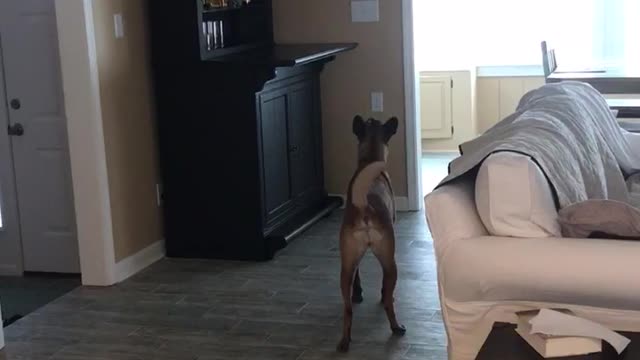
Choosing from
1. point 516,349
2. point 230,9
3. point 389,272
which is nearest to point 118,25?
point 230,9

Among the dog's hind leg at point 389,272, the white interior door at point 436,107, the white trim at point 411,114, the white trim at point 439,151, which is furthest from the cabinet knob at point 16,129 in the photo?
the white trim at point 439,151

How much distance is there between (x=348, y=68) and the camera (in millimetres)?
6152

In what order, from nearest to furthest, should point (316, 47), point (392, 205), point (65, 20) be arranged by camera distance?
point (392, 205) → point (65, 20) → point (316, 47)

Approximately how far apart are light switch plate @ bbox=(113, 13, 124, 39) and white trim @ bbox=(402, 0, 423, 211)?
1.88 metres

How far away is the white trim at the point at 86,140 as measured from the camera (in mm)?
→ 4594

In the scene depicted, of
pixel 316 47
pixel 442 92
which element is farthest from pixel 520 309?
pixel 442 92

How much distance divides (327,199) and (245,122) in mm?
1317

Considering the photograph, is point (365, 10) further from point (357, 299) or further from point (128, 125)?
point (357, 299)

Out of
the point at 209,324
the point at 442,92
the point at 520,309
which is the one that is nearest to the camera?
the point at 520,309

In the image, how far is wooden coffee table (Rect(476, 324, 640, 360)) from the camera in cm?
224

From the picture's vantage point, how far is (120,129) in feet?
16.1

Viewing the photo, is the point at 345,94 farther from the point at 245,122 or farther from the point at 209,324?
the point at 209,324

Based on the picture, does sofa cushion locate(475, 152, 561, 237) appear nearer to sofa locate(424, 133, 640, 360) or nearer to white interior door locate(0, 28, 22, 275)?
sofa locate(424, 133, 640, 360)

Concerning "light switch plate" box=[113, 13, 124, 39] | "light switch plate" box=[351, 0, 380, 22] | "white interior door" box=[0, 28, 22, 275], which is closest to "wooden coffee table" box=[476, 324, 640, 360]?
"light switch plate" box=[113, 13, 124, 39]
